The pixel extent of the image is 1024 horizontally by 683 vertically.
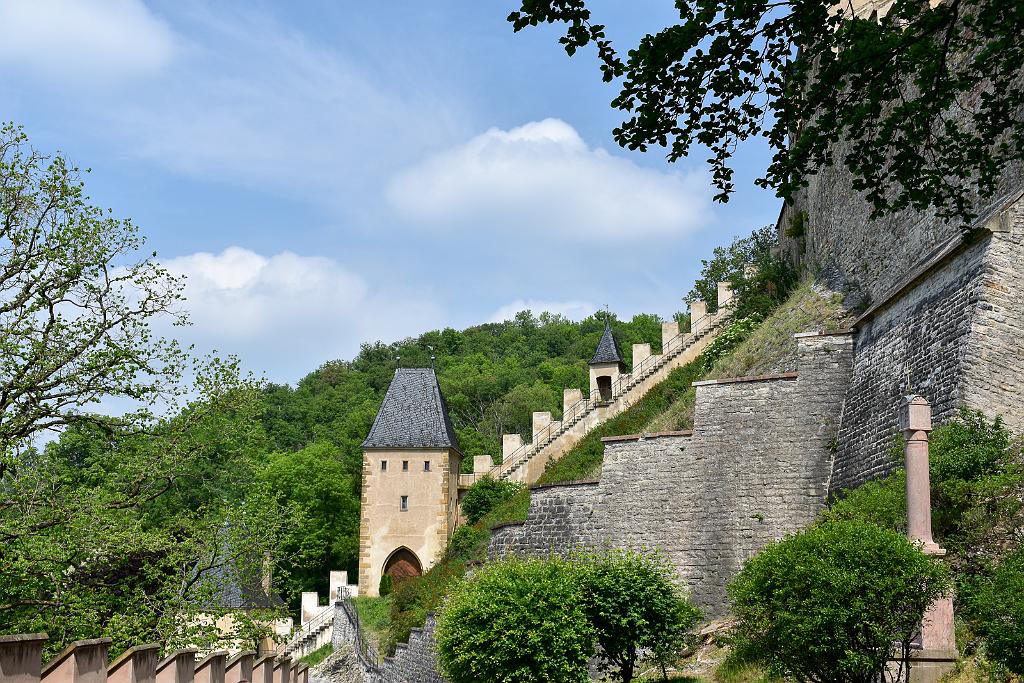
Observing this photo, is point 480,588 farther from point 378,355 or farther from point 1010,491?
point 378,355

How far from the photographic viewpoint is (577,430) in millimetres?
47188

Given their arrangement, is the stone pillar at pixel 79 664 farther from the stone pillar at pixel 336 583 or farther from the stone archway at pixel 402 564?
the stone archway at pixel 402 564

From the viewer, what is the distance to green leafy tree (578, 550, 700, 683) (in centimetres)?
1988

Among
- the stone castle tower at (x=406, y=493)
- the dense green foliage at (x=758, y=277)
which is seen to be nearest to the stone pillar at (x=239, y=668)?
the dense green foliage at (x=758, y=277)

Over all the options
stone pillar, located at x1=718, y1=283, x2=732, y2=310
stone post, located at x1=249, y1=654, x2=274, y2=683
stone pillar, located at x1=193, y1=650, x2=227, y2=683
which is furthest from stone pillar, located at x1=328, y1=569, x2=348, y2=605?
stone pillar, located at x1=193, y1=650, x2=227, y2=683

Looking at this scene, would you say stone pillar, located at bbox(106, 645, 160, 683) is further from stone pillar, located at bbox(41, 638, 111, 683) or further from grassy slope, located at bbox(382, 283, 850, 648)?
grassy slope, located at bbox(382, 283, 850, 648)

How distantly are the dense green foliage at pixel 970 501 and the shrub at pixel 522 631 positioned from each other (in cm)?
519

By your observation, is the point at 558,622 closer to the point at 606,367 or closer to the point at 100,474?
the point at 100,474

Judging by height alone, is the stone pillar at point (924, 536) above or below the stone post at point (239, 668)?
above

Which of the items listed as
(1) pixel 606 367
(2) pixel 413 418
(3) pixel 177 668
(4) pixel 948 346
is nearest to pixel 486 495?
(2) pixel 413 418

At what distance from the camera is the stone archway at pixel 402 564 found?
49000 millimetres

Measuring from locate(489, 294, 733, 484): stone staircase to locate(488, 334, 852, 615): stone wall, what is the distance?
21.3 meters

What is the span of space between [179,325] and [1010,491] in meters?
14.3

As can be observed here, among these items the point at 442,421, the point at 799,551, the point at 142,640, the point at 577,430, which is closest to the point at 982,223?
the point at 799,551
